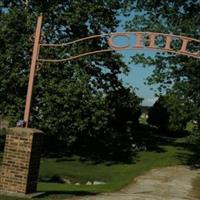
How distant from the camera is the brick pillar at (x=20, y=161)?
16.6m

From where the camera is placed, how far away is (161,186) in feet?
81.8

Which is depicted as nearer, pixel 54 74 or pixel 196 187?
pixel 196 187

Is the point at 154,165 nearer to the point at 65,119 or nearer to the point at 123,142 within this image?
the point at 65,119

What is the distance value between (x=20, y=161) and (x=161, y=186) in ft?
31.5

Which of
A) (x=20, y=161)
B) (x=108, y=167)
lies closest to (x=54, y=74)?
(x=108, y=167)

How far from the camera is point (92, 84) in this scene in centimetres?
3834

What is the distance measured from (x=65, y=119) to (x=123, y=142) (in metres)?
13.0

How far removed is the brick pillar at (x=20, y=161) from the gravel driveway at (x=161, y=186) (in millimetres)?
1485

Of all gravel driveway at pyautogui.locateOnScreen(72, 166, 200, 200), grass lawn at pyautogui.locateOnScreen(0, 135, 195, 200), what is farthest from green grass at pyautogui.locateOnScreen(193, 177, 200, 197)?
grass lawn at pyautogui.locateOnScreen(0, 135, 195, 200)

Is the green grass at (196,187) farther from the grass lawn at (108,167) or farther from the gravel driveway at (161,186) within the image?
the grass lawn at (108,167)

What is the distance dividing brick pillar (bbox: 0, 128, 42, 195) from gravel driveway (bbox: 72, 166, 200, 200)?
1485 mm

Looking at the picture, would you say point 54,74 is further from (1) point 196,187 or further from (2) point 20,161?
(2) point 20,161

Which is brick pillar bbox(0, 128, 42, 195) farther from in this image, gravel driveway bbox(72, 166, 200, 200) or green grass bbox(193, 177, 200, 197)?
green grass bbox(193, 177, 200, 197)

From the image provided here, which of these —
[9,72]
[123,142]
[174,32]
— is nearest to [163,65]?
[174,32]
